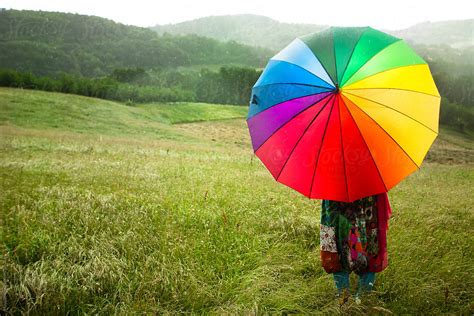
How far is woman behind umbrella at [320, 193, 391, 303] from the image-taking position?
3.89m

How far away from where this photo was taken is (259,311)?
4.05 meters

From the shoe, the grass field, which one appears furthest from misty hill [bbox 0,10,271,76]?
the shoe

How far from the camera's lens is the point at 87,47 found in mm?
158750

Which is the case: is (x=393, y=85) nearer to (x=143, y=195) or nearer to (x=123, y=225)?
(x=123, y=225)

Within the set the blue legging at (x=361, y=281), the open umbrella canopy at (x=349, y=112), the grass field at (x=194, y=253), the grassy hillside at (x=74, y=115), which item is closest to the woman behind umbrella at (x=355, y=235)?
the blue legging at (x=361, y=281)

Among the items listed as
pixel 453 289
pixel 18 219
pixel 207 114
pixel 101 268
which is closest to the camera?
pixel 101 268

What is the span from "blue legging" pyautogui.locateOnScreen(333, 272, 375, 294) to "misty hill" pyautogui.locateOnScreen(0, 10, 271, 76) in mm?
134221

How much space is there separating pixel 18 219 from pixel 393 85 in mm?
5624

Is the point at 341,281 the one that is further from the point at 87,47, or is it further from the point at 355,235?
the point at 87,47

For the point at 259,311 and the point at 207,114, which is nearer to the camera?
the point at 259,311

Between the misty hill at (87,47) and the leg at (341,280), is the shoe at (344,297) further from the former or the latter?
the misty hill at (87,47)

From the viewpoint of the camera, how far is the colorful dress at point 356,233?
389 cm

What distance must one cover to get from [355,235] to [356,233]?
0.08 ft

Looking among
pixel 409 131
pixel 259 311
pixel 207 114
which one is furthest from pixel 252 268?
pixel 207 114
